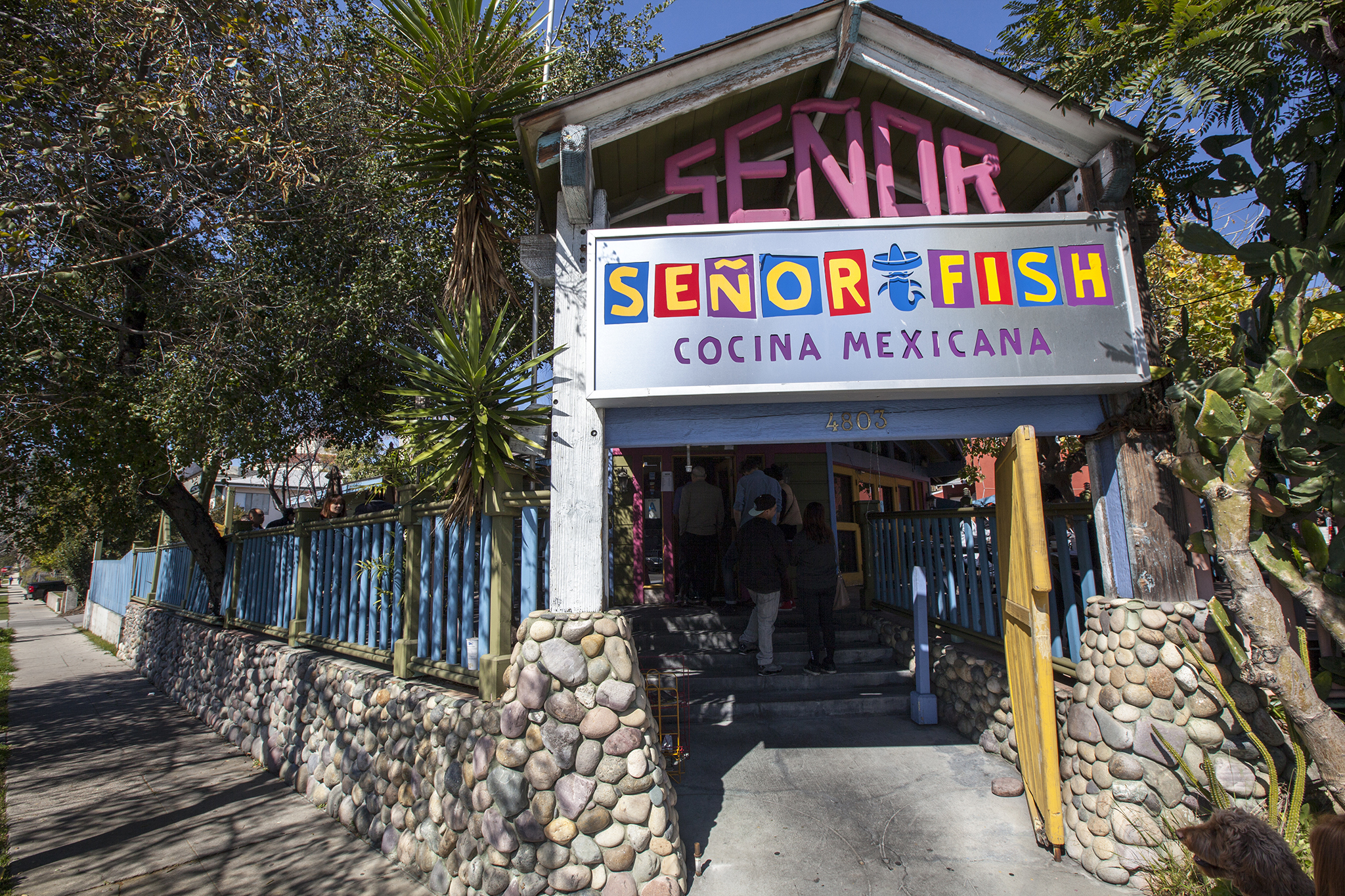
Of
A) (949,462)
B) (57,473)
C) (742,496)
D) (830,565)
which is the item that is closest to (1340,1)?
(830,565)

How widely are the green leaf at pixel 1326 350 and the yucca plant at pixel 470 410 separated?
3762mm

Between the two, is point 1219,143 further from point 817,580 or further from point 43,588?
point 43,588

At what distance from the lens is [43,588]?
39.9m

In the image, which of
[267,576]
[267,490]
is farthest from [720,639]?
[267,490]

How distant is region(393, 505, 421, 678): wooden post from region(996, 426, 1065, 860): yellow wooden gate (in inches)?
159

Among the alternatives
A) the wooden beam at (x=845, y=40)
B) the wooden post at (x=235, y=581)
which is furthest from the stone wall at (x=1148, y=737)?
the wooden post at (x=235, y=581)

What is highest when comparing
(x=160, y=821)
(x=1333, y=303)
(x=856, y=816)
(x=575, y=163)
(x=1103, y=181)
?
(x=575, y=163)

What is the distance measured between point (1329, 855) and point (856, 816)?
9.21 feet

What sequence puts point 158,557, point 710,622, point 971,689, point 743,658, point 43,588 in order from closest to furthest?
point 971,689 < point 743,658 < point 710,622 < point 158,557 < point 43,588

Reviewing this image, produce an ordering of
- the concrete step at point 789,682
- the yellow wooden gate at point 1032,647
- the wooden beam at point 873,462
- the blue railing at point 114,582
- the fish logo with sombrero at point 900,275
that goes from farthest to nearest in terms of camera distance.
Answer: the blue railing at point 114,582, the wooden beam at point 873,462, the concrete step at point 789,682, the fish logo with sombrero at point 900,275, the yellow wooden gate at point 1032,647

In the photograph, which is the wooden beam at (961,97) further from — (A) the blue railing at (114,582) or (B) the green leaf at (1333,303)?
(A) the blue railing at (114,582)

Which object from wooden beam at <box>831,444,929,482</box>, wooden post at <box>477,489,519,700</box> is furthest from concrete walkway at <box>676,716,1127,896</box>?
wooden beam at <box>831,444,929,482</box>

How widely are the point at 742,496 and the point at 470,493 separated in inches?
152

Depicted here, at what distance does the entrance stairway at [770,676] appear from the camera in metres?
5.64
